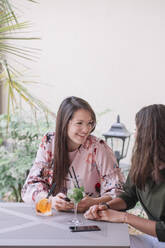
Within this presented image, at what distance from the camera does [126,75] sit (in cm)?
369

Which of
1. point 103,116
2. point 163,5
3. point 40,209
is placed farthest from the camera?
point 103,116

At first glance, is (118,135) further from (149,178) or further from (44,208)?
(44,208)

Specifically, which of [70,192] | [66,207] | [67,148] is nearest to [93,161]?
[67,148]

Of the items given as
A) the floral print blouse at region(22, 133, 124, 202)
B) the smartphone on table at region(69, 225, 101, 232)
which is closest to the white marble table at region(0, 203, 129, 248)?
the smartphone on table at region(69, 225, 101, 232)

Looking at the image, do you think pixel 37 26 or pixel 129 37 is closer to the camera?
pixel 129 37

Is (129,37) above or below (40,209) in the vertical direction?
above

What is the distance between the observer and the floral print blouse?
2.04 meters

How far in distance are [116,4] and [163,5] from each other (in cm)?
51

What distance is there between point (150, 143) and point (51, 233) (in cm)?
59

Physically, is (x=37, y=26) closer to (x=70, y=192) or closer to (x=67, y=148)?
(x=67, y=148)

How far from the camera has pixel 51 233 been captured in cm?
137

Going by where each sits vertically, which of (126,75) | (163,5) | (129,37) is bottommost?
(126,75)

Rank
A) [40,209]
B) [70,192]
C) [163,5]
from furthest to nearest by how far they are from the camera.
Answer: [163,5]
[40,209]
[70,192]

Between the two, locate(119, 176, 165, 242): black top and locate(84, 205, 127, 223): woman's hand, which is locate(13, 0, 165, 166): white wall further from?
locate(84, 205, 127, 223): woman's hand
